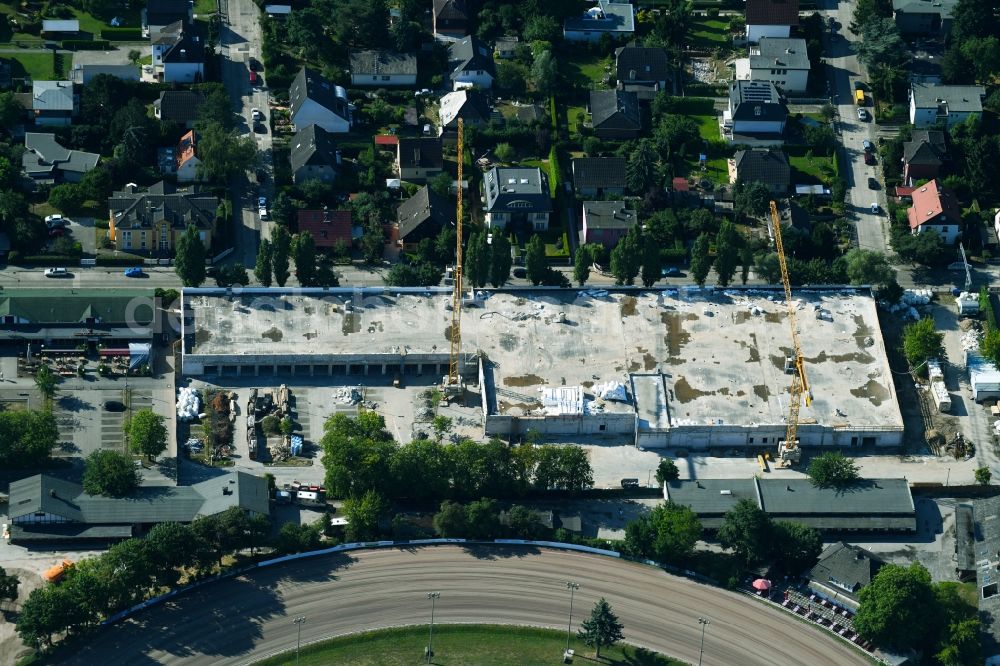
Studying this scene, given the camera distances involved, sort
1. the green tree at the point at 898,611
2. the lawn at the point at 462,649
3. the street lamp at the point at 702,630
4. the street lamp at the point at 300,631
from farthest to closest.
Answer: the street lamp at the point at 702,630 → the green tree at the point at 898,611 → the lawn at the point at 462,649 → the street lamp at the point at 300,631

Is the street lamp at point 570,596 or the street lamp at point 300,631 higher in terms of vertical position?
the street lamp at point 570,596

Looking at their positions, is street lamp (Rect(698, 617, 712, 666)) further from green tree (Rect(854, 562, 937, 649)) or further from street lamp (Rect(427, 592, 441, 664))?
street lamp (Rect(427, 592, 441, 664))

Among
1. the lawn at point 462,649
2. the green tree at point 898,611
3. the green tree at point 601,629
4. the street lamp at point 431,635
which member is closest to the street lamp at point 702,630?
the lawn at point 462,649

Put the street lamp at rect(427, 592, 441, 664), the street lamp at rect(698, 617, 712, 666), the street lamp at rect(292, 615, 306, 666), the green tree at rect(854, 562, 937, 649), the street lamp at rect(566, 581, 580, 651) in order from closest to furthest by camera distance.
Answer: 1. the street lamp at rect(292, 615, 306, 666)
2. the street lamp at rect(427, 592, 441, 664)
3. the green tree at rect(854, 562, 937, 649)
4. the street lamp at rect(698, 617, 712, 666)
5. the street lamp at rect(566, 581, 580, 651)

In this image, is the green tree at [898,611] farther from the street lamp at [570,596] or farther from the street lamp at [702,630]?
the street lamp at [570,596]

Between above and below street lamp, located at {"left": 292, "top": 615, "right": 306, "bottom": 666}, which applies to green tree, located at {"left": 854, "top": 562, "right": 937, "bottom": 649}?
above

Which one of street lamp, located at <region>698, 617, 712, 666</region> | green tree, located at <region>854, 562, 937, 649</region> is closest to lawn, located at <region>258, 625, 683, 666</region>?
street lamp, located at <region>698, 617, 712, 666</region>
